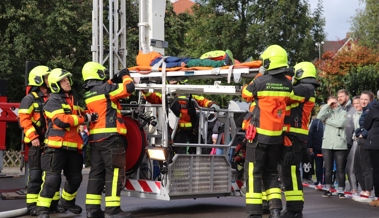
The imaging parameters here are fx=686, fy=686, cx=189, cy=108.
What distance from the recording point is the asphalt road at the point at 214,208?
9914mm

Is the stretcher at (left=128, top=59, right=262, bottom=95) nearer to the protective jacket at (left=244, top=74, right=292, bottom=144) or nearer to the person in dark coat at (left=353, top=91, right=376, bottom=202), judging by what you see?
the protective jacket at (left=244, top=74, right=292, bottom=144)

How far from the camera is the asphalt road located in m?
9.91

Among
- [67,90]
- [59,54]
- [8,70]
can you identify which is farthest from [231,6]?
[67,90]

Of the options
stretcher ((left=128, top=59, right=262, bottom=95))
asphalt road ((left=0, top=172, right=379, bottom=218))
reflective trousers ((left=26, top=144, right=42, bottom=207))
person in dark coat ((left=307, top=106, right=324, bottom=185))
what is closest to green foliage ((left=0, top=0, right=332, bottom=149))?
person in dark coat ((left=307, top=106, right=324, bottom=185))

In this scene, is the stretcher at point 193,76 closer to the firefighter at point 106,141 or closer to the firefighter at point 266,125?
the firefighter at point 266,125

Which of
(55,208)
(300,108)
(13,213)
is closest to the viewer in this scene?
(300,108)

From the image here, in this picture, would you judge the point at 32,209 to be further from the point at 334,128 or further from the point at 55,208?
the point at 334,128

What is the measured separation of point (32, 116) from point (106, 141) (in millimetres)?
1465

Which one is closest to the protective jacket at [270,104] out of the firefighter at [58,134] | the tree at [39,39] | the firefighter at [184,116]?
the firefighter at [184,116]

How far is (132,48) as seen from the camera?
25.4m

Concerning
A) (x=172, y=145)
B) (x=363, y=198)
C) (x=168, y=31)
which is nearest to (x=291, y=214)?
(x=172, y=145)

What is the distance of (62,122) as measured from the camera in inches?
352

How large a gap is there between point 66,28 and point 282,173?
16.0 m

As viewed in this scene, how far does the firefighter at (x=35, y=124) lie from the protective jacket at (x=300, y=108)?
3.43m
